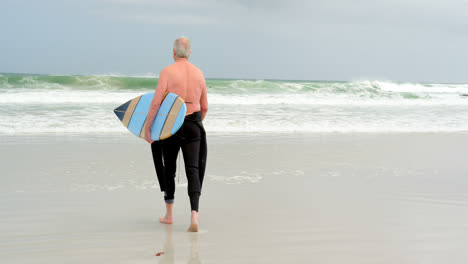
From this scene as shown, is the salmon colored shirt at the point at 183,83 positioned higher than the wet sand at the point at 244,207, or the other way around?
the salmon colored shirt at the point at 183,83

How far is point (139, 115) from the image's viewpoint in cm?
392

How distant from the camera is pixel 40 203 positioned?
452 centimetres

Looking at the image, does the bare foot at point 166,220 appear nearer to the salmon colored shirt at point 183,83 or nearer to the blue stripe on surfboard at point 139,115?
the blue stripe on surfboard at point 139,115

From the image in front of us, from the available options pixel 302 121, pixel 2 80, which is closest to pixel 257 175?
pixel 302 121

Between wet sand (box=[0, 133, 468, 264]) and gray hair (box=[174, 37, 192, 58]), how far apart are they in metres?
1.36

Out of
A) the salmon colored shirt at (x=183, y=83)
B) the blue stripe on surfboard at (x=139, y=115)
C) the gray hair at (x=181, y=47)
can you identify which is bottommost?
the blue stripe on surfboard at (x=139, y=115)

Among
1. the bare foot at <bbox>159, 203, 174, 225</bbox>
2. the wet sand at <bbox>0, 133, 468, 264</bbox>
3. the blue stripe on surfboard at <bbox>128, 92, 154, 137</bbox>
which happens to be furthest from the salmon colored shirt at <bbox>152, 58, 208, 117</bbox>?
the wet sand at <bbox>0, 133, 468, 264</bbox>

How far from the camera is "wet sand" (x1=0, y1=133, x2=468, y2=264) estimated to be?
326cm

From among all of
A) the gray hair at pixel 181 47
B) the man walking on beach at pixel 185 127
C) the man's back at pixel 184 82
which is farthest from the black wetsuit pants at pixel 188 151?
the gray hair at pixel 181 47

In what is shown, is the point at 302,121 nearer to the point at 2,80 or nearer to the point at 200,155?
the point at 200,155

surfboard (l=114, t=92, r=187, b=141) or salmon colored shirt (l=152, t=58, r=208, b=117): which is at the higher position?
salmon colored shirt (l=152, t=58, r=208, b=117)

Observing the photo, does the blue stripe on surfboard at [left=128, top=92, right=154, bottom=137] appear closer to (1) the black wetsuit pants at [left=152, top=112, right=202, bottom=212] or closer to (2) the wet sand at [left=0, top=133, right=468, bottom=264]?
(1) the black wetsuit pants at [left=152, top=112, right=202, bottom=212]

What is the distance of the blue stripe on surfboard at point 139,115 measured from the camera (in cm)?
387

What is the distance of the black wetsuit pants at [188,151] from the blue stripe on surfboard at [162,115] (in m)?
0.13
